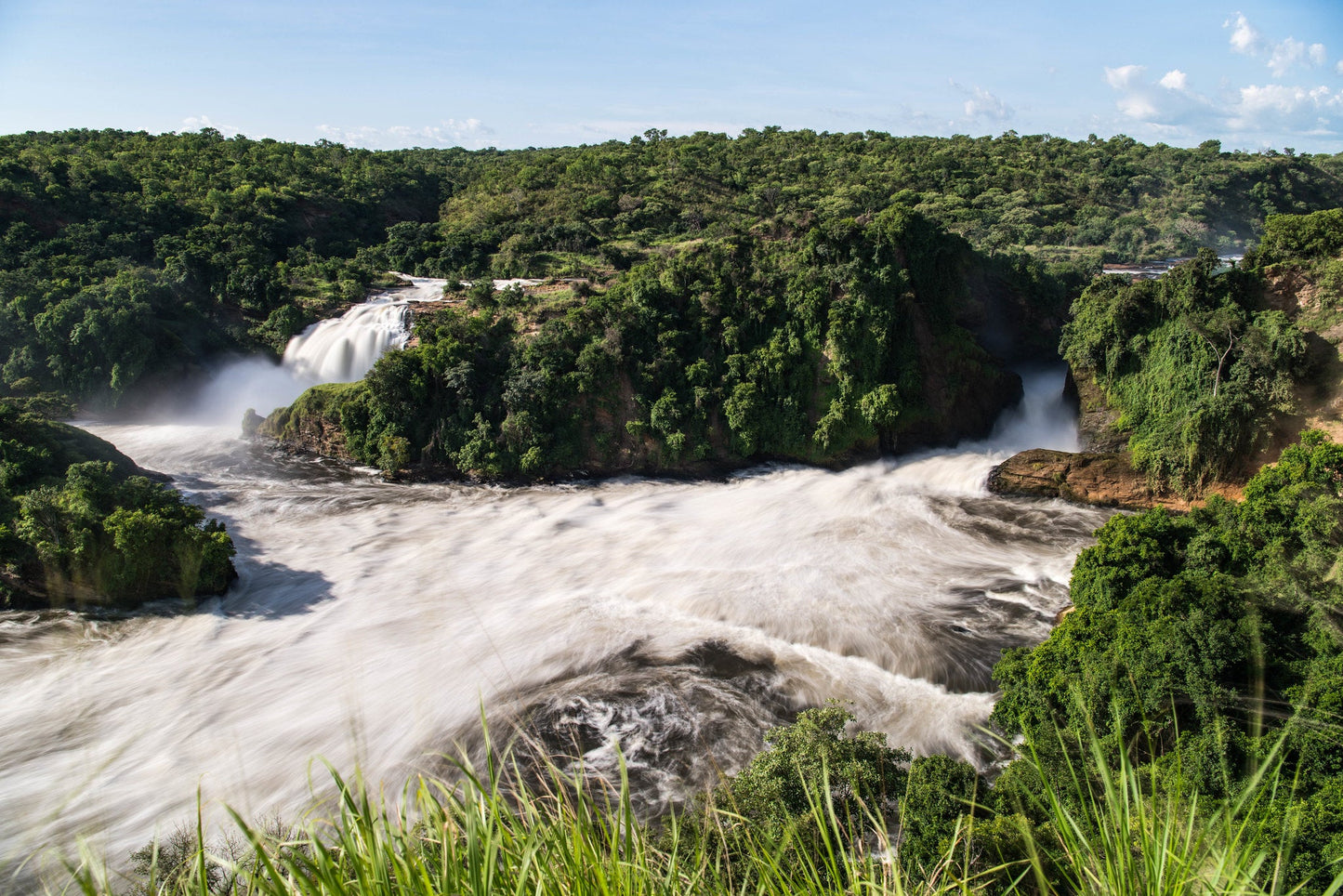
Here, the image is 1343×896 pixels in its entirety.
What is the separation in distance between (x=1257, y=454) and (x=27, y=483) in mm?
35656

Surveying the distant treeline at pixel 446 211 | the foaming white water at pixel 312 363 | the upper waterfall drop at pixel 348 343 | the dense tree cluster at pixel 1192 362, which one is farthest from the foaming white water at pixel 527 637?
the distant treeline at pixel 446 211

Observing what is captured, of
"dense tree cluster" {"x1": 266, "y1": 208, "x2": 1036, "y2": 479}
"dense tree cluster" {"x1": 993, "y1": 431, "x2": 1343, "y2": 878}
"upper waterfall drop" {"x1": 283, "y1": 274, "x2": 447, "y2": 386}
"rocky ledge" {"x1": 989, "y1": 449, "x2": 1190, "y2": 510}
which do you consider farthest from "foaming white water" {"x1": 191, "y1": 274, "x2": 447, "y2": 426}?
"dense tree cluster" {"x1": 993, "y1": 431, "x2": 1343, "y2": 878}

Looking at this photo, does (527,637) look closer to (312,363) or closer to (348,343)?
(348,343)

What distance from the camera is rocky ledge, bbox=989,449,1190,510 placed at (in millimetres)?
24266

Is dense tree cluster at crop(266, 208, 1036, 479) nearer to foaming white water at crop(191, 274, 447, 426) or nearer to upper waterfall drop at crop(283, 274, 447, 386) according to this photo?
upper waterfall drop at crop(283, 274, 447, 386)

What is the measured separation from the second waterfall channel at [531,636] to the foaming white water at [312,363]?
7.23 meters

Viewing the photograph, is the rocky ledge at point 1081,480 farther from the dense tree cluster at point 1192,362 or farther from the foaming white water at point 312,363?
the foaming white water at point 312,363

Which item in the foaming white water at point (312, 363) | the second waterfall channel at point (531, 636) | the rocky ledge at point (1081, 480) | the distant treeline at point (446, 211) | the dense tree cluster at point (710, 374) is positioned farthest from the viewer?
the distant treeline at point (446, 211)

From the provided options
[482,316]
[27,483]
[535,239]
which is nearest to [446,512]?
[482,316]

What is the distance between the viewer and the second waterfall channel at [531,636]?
47.2 ft

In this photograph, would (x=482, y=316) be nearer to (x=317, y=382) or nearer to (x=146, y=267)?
(x=317, y=382)

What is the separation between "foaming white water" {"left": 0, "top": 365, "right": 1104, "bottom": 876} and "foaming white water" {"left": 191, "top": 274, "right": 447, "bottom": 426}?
8.15 m

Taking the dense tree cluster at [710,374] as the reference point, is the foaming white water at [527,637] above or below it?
below

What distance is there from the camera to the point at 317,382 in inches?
1353
